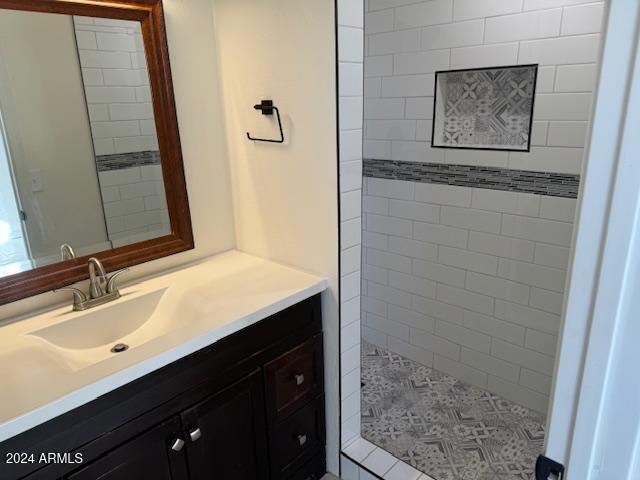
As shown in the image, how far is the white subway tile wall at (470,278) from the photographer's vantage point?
2023 mm

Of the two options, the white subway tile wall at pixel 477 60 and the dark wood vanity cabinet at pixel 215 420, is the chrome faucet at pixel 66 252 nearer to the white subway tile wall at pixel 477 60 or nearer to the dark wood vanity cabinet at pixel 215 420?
the dark wood vanity cabinet at pixel 215 420

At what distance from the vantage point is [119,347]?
1441 mm

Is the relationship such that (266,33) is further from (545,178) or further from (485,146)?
(545,178)

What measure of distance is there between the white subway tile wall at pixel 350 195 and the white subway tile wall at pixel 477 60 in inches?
30.5

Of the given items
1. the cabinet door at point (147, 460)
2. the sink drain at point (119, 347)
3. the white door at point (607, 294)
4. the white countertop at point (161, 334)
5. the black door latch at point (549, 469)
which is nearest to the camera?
the white door at point (607, 294)

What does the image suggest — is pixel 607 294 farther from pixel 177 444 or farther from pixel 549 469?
pixel 177 444

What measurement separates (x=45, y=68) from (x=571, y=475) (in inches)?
64.3

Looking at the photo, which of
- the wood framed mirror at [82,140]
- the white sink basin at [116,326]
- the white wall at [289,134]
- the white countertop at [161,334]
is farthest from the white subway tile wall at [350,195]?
the wood framed mirror at [82,140]

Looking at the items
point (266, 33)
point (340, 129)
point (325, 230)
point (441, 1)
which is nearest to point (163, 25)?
point (266, 33)

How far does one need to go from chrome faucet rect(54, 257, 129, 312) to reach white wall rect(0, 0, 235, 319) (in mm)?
100

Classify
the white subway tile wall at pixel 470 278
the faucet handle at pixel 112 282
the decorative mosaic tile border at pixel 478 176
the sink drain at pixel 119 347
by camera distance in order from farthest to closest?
1. the white subway tile wall at pixel 470 278
2. the decorative mosaic tile border at pixel 478 176
3. the faucet handle at pixel 112 282
4. the sink drain at pixel 119 347

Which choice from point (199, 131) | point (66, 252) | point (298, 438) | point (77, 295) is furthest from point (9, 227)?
point (298, 438)

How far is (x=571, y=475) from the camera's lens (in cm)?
59

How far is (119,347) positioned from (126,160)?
0.65 m
